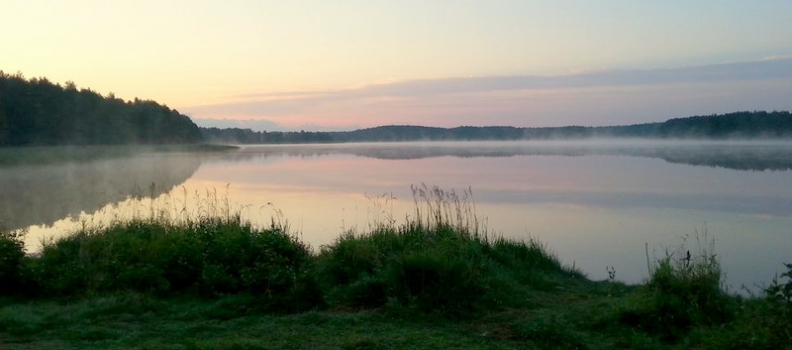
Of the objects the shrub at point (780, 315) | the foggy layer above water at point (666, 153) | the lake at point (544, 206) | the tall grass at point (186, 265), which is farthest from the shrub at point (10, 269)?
the foggy layer above water at point (666, 153)

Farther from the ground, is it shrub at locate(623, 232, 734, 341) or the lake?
shrub at locate(623, 232, 734, 341)

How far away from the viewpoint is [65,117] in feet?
221

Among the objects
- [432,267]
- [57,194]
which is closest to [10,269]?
[432,267]

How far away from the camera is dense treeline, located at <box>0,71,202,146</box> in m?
60.0

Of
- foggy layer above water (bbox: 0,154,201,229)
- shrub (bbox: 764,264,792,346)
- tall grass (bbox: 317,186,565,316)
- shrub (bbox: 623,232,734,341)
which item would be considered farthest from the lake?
shrub (bbox: 764,264,792,346)

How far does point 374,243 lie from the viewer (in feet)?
33.7

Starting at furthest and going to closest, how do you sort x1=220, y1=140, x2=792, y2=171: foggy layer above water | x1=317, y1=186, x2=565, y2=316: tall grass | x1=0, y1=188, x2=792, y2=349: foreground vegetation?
x1=220, y1=140, x2=792, y2=171: foggy layer above water → x1=317, y1=186, x2=565, y2=316: tall grass → x1=0, y1=188, x2=792, y2=349: foreground vegetation

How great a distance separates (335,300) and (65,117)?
67.4 meters

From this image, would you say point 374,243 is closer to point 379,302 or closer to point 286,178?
point 379,302

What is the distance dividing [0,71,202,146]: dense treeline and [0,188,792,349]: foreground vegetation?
162ft

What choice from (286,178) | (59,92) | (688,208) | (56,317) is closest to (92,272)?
(56,317)

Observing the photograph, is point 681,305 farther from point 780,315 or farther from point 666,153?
point 666,153

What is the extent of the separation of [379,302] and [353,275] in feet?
4.34

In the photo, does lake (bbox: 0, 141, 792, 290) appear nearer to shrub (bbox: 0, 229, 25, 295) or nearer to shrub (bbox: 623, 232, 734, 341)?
shrub (bbox: 0, 229, 25, 295)
